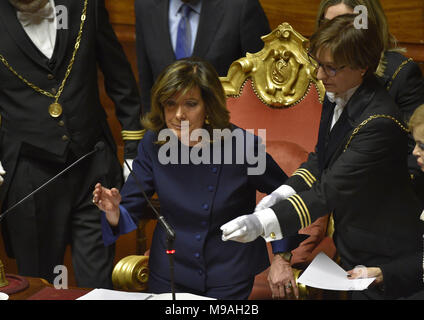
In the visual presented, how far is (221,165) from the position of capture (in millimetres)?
2199

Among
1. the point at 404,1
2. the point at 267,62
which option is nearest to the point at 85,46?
the point at 267,62

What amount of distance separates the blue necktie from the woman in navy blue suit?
540 mm

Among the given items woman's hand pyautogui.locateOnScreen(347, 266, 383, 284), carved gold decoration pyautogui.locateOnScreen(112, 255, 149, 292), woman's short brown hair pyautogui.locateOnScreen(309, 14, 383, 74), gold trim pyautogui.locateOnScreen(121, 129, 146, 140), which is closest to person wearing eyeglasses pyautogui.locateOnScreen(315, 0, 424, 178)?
woman's short brown hair pyautogui.locateOnScreen(309, 14, 383, 74)

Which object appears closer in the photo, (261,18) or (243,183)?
(243,183)

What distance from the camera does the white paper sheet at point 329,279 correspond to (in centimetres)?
184

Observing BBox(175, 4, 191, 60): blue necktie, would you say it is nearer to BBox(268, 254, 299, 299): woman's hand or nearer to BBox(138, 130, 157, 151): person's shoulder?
BBox(138, 130, 157, 151): person's shoulder

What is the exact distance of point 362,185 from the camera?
1890mm

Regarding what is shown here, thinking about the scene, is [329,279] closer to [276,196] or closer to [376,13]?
[276,196]

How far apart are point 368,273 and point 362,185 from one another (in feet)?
0.77

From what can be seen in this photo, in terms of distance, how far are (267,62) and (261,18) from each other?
0.62 feet

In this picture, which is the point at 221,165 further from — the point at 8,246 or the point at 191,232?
the point at 8,246

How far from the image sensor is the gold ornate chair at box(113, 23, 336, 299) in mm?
2533

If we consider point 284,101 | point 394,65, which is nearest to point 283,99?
point 284,101

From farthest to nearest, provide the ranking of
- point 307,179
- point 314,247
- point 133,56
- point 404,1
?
point 133,56 < point 404,1 < point 314,247 < point 307,179
